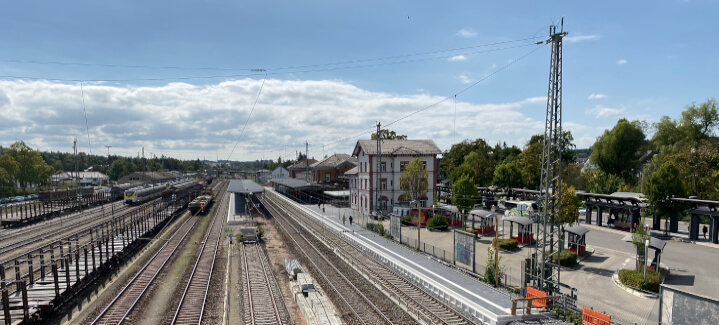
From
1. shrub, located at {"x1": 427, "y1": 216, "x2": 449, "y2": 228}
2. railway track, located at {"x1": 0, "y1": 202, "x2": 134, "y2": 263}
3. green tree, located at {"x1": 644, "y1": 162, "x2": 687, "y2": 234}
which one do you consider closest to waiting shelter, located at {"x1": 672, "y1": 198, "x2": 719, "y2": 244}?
green tree, located at {"x1": 644, "y1": 162, "x2": 687, "y2": 234}

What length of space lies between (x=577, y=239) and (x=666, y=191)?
12.1 meters

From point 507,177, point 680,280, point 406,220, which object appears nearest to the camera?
point 680,280

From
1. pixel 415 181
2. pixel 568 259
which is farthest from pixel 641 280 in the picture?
pixel 415 181

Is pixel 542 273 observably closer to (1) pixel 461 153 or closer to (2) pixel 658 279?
(2) pixel 658 279

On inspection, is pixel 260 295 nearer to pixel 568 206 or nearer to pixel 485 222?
pixel 568 206

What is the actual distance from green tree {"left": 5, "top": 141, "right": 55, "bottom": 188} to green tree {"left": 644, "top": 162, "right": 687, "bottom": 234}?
100044 millimetres

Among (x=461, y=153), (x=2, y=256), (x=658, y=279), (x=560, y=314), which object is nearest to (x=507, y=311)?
(x=560, y=314)

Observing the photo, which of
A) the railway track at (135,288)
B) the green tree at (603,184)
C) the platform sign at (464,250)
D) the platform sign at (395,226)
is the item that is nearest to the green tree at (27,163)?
the railway track at (135,288)

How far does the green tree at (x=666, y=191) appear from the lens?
33.1m

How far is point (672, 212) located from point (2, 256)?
176ft

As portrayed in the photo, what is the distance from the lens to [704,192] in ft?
148

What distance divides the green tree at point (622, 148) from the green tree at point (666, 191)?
33901mm

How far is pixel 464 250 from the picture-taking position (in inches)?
945

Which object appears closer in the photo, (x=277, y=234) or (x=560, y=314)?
(x=560, y=314)
